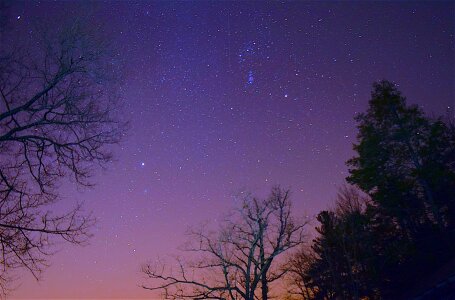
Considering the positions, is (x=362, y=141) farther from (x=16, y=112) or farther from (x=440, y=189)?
(x=16, y=112)

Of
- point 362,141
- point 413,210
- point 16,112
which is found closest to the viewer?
point 16,112

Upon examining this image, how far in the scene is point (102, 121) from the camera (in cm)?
955

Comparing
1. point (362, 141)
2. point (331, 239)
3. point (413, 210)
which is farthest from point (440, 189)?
point (331, 239)

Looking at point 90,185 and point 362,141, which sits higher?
point 362,141

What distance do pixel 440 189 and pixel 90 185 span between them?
2119 cm

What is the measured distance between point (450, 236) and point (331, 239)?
26.0 feet

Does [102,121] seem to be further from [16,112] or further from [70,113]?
[16,112]

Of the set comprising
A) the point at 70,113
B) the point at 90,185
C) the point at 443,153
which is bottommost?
the point at 90,185

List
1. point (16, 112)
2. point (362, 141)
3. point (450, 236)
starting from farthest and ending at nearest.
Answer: point (362, 141) < point (450, 236) < point (16, 112)

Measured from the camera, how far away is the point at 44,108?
29.1 feet

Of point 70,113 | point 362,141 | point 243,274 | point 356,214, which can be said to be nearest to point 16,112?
point 70,113

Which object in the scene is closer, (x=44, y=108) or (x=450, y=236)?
(x=44, y=108)

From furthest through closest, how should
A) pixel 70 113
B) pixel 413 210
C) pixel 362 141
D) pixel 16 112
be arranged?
1. pixel 362 141
2. pixel 413 210
3. pixel 70 113
4. pixel 16 112

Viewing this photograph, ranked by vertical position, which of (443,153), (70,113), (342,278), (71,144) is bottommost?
(342,278)
